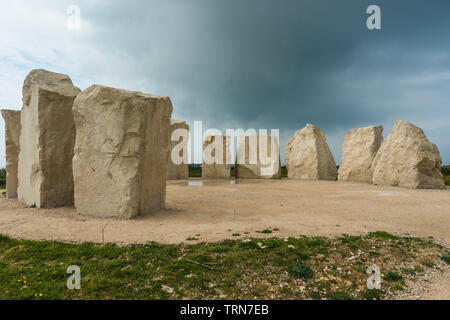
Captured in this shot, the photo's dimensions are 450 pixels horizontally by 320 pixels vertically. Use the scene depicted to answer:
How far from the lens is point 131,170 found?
692cm

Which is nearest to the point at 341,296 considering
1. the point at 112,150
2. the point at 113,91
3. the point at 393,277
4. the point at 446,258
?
the point at 393,277

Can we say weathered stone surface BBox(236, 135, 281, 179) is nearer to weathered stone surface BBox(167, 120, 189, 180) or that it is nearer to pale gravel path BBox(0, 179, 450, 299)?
weathered stone surface BBox(167, 120, 189, 180)

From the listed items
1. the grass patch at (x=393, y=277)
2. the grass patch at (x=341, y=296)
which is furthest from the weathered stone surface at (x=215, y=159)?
the grass patch at (x=341, y=296)

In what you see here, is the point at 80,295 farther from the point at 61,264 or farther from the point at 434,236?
the point at 434,236

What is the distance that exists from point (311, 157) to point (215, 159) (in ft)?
26.6

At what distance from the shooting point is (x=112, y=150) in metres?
6.93

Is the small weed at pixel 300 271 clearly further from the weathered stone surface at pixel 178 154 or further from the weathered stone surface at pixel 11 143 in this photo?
the weathered stone surface at pixel 178 154

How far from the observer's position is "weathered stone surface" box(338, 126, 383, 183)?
18.8 metres

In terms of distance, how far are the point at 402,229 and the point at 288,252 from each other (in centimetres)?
360

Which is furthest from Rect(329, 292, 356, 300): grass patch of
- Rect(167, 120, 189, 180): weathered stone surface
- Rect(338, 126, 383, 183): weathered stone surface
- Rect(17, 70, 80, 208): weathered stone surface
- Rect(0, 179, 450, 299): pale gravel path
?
Rect(167, 120, 189, 180): weathered stone surface

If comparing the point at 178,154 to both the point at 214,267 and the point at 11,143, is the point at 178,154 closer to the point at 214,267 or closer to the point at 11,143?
the point at 11,143

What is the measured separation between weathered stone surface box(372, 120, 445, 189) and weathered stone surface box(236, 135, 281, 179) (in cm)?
795

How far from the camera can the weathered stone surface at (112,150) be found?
272 inches
